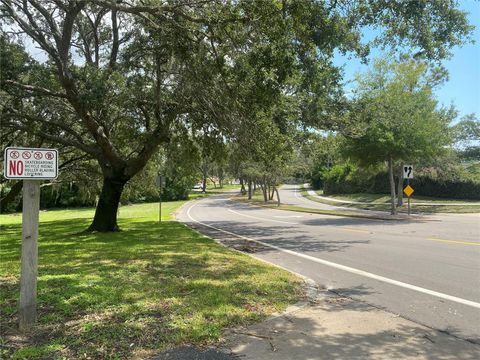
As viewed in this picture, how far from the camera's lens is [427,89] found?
26.0 m

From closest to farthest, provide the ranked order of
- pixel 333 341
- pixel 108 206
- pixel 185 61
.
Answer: pixel 333 341 → pixel 185 61 → pixel 108 206

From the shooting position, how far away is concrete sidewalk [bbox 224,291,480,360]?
4355 mm

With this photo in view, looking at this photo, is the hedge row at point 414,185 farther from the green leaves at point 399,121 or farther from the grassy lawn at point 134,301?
the grassy lawn at point 134,301

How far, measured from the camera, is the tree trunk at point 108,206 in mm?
17406

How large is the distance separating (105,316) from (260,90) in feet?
22.0

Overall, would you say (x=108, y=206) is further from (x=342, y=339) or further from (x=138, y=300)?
(x=342, y=339)

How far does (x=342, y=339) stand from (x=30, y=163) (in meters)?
4.07

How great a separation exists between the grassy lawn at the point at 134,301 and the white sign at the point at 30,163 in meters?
1.71

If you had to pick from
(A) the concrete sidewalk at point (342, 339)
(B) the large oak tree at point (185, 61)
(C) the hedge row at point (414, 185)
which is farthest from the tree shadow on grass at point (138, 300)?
(C) the hedge row at point (414, 185)

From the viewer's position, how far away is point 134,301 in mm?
5836

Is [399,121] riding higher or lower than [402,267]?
higher

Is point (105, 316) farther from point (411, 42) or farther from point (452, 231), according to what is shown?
point (452, 231)

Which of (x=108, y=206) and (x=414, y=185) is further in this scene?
(x=414, y=185)

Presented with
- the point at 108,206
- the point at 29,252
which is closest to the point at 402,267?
the point at 29,252
